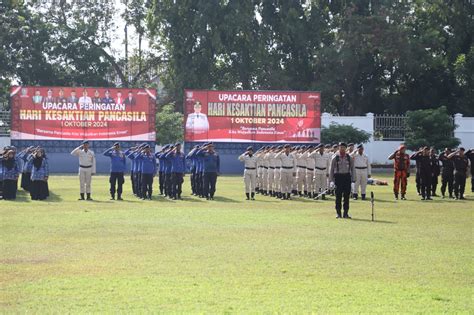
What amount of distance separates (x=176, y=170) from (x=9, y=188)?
16.8 ft

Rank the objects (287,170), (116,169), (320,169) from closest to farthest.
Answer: (116,169) → (287,170) → (320,169)

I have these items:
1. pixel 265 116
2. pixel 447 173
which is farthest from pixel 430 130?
pixel 447 173

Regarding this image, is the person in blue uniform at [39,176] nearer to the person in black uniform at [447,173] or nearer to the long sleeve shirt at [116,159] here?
the long sleeve shirt at [116,159]

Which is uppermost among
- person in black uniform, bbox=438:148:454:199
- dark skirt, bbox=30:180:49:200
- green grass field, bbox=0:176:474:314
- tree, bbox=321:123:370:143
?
tree, bbox=321:123:370:143

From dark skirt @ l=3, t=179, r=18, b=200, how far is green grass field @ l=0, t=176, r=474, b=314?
4.56 m

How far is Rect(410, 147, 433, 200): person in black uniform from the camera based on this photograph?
99.3ft

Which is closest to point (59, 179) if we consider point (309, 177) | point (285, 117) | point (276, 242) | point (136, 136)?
point (136, 136)

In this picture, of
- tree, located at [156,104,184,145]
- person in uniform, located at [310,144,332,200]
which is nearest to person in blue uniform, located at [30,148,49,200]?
person in uniform, located at [310,144,332,200]

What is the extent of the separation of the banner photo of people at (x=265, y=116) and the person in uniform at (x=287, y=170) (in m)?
17.8

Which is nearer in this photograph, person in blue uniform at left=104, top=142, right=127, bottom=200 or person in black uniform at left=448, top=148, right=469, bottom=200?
person in blue uniform at left=104, top=142, right=127, bottom=200

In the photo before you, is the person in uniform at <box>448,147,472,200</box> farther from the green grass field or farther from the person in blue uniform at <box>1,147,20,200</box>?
the person in blue uniform at <box>1,147,20,200</box>

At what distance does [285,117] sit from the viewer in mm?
49625

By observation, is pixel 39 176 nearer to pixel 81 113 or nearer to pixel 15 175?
pixel 15 175

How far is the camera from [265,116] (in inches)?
1953
